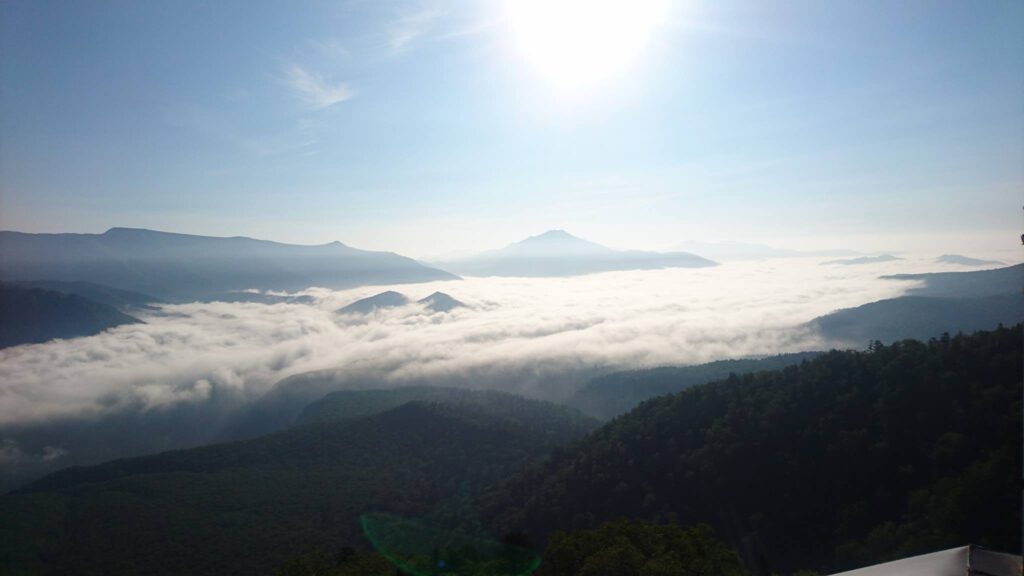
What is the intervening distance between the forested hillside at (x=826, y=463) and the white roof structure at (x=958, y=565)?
78.5 ft

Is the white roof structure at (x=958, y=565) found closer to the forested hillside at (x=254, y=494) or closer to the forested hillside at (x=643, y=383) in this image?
the forested hillside at (x=254, y=494)

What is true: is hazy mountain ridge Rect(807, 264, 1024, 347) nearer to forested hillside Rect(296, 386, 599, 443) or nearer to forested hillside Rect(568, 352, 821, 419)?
forested hillside Rect(568, 352, 821, 419)

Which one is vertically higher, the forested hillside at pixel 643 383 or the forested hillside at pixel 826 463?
the forested hillside at pixel 826 463

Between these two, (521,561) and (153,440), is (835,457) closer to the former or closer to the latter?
(521,561)

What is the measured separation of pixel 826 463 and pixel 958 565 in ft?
128

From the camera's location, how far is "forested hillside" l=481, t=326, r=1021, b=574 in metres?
31.5

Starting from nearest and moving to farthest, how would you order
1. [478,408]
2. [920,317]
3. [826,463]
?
[826,463]
[478,408]
[920,317]

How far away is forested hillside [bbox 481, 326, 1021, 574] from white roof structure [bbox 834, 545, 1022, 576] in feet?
78.5

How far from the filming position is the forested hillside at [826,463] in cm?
3155

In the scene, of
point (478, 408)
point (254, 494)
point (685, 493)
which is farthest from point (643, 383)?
point (254, 494)

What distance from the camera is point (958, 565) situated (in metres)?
8.43

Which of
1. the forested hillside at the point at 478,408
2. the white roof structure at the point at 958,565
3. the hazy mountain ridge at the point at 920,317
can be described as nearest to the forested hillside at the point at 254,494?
the forested hillside at the point at 478,408

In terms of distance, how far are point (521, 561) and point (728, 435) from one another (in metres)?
28.6

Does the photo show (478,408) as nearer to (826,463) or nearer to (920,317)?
(826,463)
